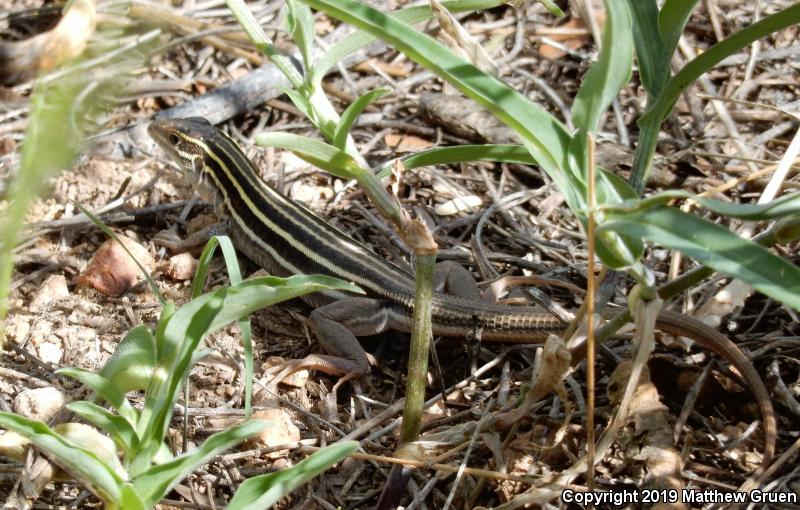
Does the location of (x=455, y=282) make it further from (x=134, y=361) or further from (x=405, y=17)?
(x=134, y=361)

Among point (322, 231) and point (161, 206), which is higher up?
point (161, 206)

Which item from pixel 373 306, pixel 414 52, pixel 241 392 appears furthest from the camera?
pixel 373 306

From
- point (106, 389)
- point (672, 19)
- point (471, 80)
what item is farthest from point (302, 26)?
point (106, 389)

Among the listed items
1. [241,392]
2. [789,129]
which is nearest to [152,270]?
[241,392]

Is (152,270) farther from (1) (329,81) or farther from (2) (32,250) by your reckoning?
(1) (329,81)

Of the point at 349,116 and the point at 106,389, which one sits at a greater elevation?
the point at 349,116

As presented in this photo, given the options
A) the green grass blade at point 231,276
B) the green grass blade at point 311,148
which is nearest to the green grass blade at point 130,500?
the green grass blade at point 231,276

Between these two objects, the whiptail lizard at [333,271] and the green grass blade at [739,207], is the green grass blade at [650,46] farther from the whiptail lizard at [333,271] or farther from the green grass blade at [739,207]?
the whiptail lizard at [333,271]
